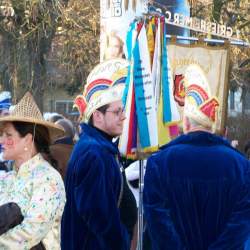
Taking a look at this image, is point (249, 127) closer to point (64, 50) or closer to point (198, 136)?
point (64, 50)

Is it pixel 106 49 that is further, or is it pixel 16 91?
pixel 16 91

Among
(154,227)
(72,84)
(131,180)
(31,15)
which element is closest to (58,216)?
(154,227)

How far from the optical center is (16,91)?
17703 millimetres

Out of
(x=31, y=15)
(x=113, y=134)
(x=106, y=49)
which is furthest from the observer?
(x=31, y=15)

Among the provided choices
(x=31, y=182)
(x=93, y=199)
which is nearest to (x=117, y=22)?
(x=93, y=199)

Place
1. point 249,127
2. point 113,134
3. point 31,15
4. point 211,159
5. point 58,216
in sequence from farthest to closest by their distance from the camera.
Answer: point 249,127
point 31,15
point 113,134
point 211,159
point 58,216

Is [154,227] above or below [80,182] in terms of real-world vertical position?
below

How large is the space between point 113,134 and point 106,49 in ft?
10.5

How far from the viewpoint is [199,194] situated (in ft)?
Result: 12.6

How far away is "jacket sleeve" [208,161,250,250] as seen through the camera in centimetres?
379

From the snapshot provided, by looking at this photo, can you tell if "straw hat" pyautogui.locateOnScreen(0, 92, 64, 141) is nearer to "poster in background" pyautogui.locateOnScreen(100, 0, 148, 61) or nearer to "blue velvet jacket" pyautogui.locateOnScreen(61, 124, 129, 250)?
"blue velvet jacket" pyautogui.locateOnScreen(61, 124, 129, 250)

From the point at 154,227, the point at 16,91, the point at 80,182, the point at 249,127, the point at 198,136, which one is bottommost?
the point at 249,127

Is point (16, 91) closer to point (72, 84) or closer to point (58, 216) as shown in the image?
point (72, 84)

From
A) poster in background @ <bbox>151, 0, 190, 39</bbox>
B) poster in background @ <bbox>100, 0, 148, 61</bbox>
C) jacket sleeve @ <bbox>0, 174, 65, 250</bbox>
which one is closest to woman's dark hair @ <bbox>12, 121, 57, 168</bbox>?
jacket sleeve @ <bbox>0, 174, 65, 250</bbox>
